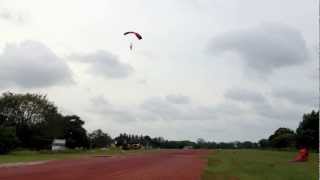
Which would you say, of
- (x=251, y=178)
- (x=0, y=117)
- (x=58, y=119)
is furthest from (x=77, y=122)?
(x=251, y=178)

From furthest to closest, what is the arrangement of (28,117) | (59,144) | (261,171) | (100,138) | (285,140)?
(100,138)
(285,140)
(59,144)
(28,117)
(261,171)

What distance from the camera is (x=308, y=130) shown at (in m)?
115

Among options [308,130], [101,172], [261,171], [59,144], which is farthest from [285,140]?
[101,172]

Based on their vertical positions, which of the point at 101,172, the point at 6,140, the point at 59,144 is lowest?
the point at 101,172

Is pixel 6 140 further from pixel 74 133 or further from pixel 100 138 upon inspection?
pixel 100 138

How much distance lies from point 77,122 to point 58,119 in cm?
3429

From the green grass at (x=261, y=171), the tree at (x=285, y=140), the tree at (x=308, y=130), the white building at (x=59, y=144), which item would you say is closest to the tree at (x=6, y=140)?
the green grass at (x=261, y=171)

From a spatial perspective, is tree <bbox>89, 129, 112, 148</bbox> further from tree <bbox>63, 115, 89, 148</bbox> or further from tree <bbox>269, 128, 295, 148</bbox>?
tree <bbox>269, 128, 295, 148</bbox>

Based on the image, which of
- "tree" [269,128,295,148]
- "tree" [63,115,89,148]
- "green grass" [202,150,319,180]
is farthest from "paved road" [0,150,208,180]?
"tree" [63,115,89,148]

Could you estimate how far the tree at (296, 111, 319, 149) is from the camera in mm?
112750

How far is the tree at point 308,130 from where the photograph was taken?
4439 inches

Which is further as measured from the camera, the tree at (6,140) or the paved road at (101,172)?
the tree at (6,140)

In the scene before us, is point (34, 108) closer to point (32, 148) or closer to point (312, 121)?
point (32, 148)

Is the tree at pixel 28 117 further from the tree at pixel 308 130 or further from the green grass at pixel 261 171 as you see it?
the green grass at pixel 261 171
